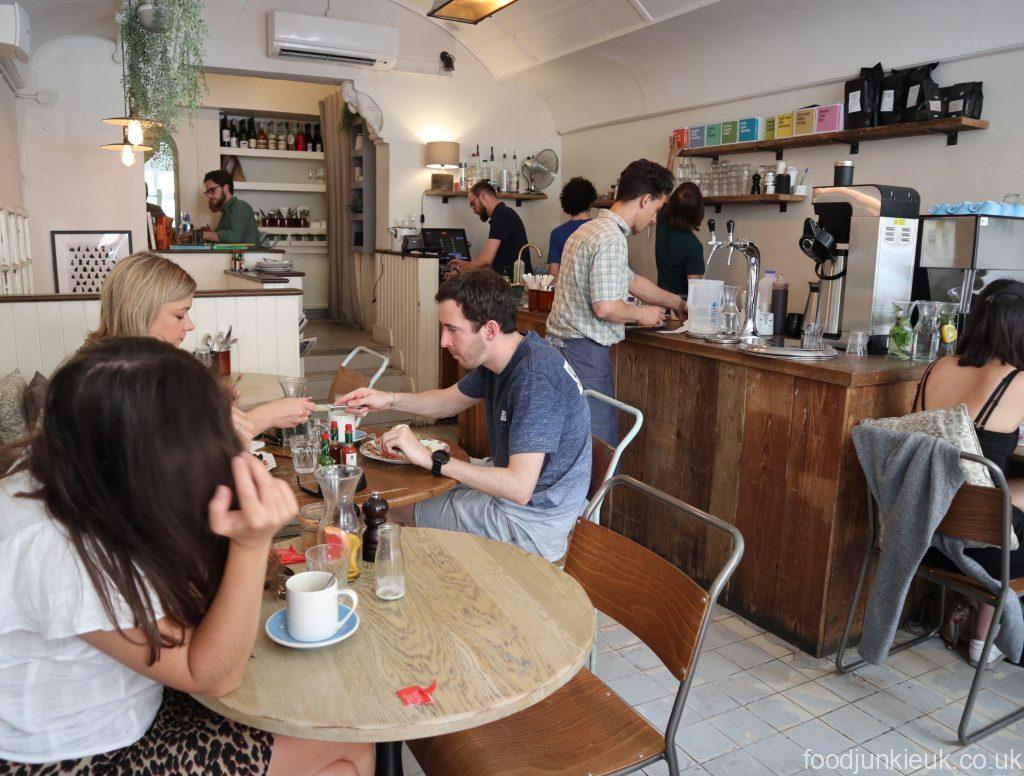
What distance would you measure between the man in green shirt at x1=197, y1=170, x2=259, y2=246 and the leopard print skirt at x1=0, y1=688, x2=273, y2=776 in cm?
613

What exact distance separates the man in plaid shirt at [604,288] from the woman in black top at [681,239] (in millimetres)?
1499

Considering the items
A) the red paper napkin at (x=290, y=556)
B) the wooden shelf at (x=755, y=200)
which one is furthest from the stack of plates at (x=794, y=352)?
the wooden shelf at (x=755, y=200)

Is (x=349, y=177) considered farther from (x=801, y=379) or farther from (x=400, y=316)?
(x=801, y=379)

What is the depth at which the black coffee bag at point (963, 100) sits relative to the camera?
4.41 meters

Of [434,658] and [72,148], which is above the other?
[72,148]

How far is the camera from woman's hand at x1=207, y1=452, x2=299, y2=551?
3.62ft

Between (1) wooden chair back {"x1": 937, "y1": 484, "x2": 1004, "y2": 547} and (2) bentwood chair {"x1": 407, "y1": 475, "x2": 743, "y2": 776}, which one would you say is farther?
(1) wooden chair back {"x1": 937, "y1": 484, "x2": 1004, "y2": 547}

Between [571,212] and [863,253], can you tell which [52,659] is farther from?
[571,212]

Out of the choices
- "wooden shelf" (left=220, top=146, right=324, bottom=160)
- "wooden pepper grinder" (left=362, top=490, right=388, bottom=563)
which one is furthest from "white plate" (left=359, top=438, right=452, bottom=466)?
"wooden shelf" (left=220, top=146, right=324, bottom=160)

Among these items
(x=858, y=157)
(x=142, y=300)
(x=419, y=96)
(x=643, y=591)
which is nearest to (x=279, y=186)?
(x=419, y=96)

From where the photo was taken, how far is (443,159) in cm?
736

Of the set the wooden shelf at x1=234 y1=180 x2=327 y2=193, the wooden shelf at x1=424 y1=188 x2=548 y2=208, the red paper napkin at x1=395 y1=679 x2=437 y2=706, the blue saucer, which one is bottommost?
the red paper napkin at x1=395 y1=679 x2=437 y2=706

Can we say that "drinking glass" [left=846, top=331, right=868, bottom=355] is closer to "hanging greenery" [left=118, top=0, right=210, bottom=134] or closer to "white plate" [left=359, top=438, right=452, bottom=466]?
"white plate" [left=359, top=438, right=452, bottom=466]

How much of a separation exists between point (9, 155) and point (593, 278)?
14.2 ft
